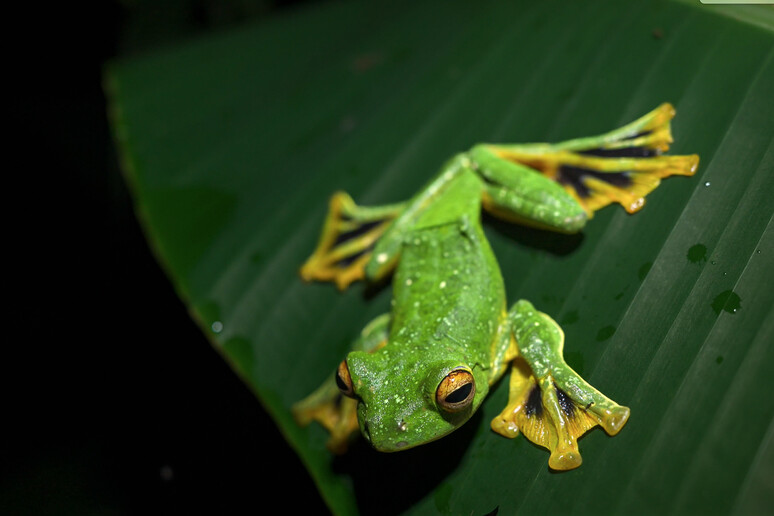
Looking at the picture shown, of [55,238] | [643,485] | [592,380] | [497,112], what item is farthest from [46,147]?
[643,485]

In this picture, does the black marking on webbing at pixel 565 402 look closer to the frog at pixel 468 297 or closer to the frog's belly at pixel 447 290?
the frog at pixel 468 297

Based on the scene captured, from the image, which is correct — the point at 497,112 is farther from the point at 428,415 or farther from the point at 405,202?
the point at 428,415

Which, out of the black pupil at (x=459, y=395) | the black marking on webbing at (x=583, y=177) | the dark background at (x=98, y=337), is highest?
the black marking on webbing at (x=583, y=177)

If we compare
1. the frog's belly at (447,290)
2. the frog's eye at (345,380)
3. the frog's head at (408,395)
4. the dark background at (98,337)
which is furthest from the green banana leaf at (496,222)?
the dark background at (98,337)

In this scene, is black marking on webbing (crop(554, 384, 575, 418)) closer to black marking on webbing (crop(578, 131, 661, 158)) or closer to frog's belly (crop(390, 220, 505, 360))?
frog's belly (crop(390, 220, 505, 360))

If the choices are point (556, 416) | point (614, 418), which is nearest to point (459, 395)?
point (556, 416)

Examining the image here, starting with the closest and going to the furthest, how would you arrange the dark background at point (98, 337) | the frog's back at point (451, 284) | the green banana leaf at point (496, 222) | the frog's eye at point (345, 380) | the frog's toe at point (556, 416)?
the green banana leaf at point (496, 222) < the frog's toe at point (556, 416) < the frog's eye at point (345, 380) < the frog's back at point (451, 284) < the dark background at point (98, 337)

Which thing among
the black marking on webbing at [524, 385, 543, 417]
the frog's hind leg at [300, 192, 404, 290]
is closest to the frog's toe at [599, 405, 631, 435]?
the black marking on webbing at [524, 385, 543, 417]
